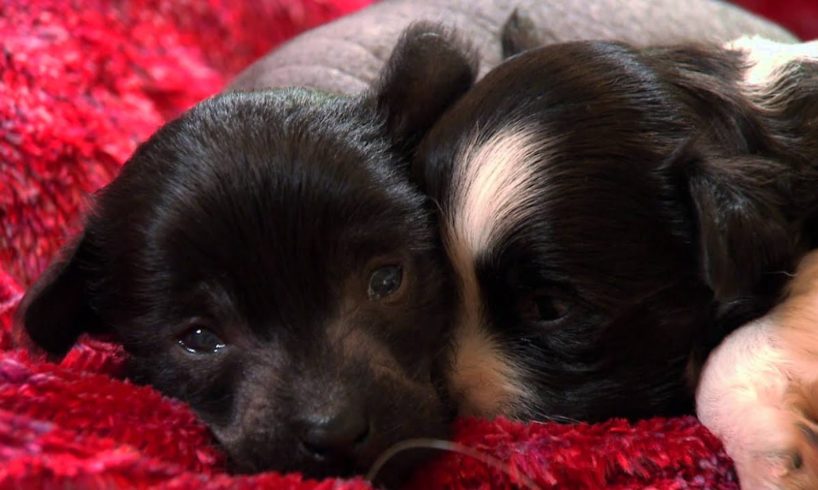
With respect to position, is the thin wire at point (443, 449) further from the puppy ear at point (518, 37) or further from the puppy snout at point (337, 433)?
the puppy ear at point (518, 37)

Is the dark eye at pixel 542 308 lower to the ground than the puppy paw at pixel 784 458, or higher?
higher

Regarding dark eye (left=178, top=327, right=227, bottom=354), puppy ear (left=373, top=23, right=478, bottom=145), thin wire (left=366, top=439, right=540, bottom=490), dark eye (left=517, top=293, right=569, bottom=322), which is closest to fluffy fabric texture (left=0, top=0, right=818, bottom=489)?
thin wire (left=366, top=439, right=540, bottom=490)

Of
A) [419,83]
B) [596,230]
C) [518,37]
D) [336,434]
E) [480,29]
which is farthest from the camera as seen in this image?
[480,29]

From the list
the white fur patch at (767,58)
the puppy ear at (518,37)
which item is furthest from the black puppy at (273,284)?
the white fur patch at (767,58)

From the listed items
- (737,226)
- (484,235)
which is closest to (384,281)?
(484,235)

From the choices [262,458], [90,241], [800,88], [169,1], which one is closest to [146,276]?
[90,241]

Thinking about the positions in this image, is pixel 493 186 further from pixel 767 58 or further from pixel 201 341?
pixel 767 58

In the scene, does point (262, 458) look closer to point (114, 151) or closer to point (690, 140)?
point (690, 140)
